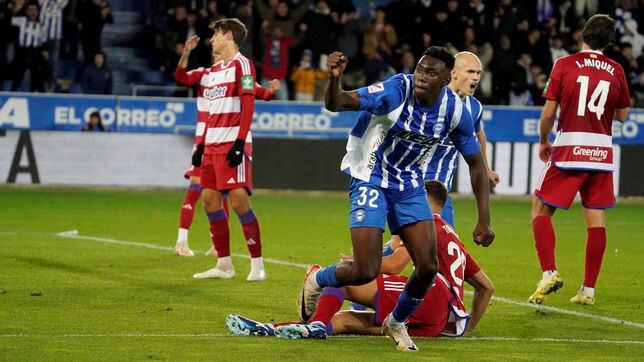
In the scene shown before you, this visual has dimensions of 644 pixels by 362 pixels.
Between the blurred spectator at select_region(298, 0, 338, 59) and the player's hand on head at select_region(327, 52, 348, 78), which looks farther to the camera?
the blurred spectator at select_region(298, 0, 338, 59)

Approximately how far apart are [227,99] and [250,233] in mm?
1220

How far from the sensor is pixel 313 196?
70.5 ft

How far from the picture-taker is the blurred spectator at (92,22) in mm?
24266

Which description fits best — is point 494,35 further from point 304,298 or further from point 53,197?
point 304,298

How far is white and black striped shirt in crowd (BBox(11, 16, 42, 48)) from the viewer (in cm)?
2388

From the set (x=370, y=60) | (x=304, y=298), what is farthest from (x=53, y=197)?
(x=304, y=298)

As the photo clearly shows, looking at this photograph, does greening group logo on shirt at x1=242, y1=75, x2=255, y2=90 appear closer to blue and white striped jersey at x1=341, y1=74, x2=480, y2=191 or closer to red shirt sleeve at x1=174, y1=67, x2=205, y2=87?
red shirt sleeve at x1=174, y1=67, x2=205, y2=87

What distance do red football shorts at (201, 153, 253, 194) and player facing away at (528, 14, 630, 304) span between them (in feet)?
8.65

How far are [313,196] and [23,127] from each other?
16.3 feet

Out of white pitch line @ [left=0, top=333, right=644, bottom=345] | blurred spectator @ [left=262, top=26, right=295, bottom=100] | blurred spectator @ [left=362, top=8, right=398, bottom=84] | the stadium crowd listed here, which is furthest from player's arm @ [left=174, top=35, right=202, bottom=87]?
blurred spectator @ [left=362, top=8, right=398, bottom=84]

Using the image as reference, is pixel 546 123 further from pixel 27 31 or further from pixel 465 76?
pixel 27 31

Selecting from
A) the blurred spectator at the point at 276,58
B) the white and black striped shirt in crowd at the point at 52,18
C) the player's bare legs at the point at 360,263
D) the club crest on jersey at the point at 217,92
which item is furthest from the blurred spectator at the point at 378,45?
the player's bare legs at the point at 360,263

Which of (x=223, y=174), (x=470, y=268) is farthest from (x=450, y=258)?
(x=223, y=174)

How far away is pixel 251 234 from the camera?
11.2 metres
